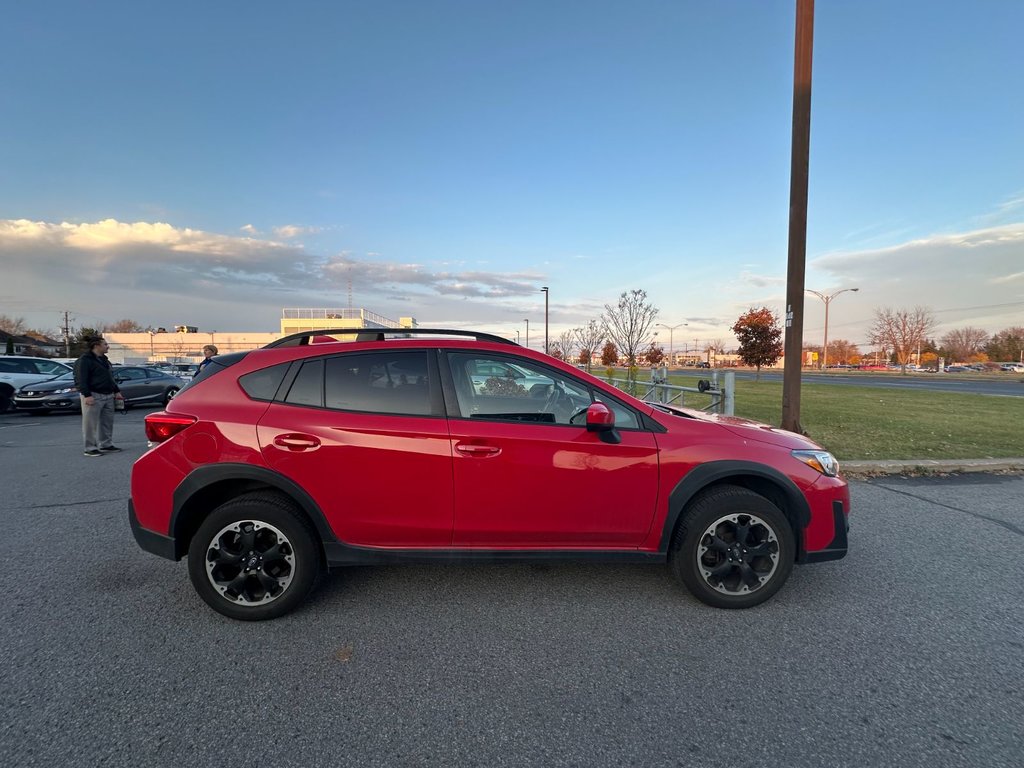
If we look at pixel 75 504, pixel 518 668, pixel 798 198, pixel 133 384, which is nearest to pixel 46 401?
pixel 133 384

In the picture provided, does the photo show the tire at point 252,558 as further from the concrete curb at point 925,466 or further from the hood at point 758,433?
the concrete curb at point 925,466

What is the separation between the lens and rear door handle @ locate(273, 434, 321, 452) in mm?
2879

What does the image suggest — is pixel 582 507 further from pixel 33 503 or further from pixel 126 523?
pixel 33 503

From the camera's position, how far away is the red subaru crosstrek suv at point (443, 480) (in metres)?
2.90

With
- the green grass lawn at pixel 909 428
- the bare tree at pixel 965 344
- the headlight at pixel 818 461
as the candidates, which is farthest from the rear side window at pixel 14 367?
the bare tree at pixel 965 344

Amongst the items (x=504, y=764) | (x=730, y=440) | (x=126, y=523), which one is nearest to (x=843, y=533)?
(x=730, y=440)

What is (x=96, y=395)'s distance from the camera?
7.68 meters

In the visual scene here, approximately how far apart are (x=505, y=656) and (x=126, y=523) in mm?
4061

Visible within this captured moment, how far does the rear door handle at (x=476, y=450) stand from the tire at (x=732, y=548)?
1.24 meters

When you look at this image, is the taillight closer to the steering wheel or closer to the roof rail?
the roof rail

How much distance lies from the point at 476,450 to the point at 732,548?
168 centimetres

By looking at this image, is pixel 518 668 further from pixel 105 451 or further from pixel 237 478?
pixel 105 451

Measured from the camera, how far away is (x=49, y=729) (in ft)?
6.82

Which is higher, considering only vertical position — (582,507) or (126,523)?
(582,507)
